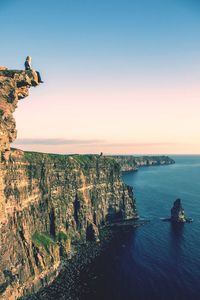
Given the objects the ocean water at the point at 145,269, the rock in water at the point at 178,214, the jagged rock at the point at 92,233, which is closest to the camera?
the ocean water at the point at 145,269

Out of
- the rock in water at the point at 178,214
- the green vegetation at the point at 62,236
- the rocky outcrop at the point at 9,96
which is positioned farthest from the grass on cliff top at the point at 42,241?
the rock in water at the point at 178,214

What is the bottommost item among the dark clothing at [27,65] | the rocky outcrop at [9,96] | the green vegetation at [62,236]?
the green vegetation at [62,236]

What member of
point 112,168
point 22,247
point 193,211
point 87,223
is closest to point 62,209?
point 87,223

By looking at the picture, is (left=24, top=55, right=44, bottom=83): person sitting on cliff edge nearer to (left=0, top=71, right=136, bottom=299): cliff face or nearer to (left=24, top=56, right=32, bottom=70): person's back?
(left=24, top=56, right=32, bottom=70): person's back

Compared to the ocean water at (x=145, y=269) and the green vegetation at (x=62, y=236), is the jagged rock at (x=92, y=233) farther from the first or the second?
the green vegetation at (x=62, y=236)

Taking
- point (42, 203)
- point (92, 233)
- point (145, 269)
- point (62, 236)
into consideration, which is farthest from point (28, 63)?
point (145, 269)

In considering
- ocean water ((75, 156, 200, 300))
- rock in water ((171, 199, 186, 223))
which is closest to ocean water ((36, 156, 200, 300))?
ocean water ((75, 156, 200, 300))

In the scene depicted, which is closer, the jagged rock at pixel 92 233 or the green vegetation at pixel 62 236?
the green vegetation at pixel 62 236
